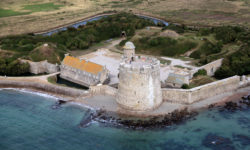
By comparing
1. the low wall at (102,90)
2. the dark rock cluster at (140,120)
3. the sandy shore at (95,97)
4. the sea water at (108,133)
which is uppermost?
the low wall at (102,90)

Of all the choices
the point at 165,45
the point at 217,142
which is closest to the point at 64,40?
the point at 165,45

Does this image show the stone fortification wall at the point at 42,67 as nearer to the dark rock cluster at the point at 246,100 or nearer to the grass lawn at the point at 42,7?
the dark rock cluster at the point at 246,100

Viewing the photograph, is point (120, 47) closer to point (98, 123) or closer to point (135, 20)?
point (135, 20)

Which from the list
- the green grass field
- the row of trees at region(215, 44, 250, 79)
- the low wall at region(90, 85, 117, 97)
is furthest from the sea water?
the green grass field

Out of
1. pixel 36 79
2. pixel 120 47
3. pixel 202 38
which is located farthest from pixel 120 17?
pixel 36 79

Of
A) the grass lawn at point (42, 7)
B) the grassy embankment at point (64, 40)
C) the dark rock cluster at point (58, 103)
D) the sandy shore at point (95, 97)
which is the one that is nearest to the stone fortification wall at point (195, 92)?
the sandy shore at point (95, 97)

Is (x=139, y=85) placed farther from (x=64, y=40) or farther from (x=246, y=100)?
(x=64, y=40)

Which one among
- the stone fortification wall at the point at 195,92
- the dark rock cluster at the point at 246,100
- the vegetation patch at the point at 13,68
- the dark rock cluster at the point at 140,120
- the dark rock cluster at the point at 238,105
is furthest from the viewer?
the vegetation patch at the point at 13,68

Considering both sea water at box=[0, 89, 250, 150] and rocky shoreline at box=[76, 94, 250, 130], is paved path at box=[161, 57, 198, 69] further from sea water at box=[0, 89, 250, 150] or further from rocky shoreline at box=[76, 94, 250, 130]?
sea water at box=[0, 89, 250, 150]
